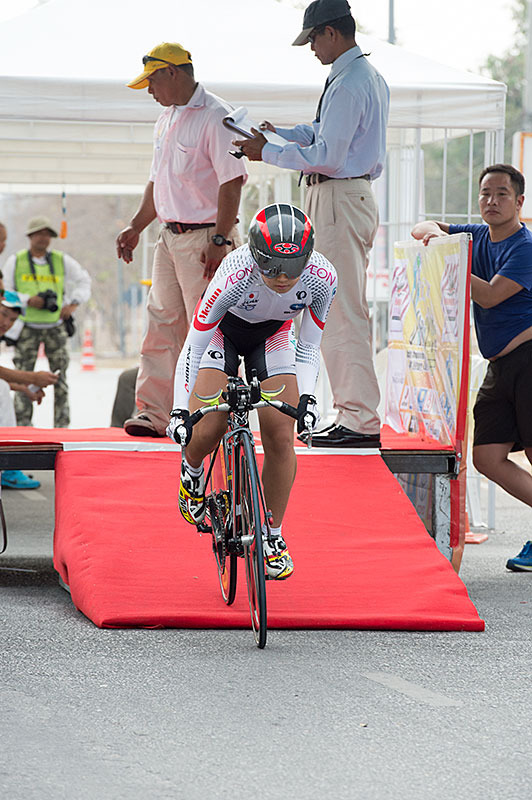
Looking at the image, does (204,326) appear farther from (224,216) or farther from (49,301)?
(49,301)

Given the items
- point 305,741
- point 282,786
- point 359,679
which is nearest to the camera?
point 282,786

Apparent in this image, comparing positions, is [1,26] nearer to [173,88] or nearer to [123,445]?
[173,88]

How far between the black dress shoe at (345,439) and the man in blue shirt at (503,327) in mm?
707

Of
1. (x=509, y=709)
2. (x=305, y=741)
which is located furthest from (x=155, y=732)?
(x=509, y=709)

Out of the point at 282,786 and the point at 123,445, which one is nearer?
the point at 282,786

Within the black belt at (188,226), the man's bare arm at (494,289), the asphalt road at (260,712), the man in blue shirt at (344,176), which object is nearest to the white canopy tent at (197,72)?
the black belt at (188,226)

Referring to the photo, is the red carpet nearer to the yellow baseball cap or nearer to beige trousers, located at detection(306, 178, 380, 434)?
beige trousers, located at detection(306, 178, 380, 434)

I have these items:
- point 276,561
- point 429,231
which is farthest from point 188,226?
point 276,561

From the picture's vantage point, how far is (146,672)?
453 cm

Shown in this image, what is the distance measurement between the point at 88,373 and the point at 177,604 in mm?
27419

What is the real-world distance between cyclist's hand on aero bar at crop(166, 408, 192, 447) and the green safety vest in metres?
7.26

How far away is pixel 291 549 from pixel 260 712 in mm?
1923

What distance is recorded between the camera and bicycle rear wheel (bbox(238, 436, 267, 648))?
4.66 metres

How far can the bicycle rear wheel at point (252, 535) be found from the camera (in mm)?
4656
